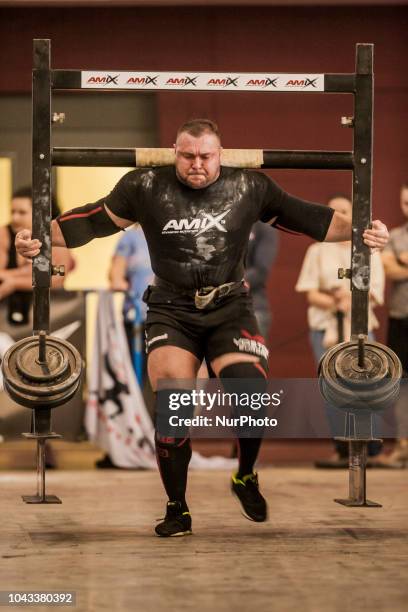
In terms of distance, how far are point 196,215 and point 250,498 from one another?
1.24 meters

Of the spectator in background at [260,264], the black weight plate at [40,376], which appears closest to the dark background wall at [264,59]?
the spectator in background at [260,264]

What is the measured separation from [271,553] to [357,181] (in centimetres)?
175

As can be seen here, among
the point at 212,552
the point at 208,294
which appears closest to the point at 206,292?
the point at 208,294

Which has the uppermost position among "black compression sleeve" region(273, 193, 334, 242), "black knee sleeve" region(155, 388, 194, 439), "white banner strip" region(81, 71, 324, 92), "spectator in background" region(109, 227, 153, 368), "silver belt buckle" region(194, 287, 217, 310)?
"white banner strip" region(81, 71, 324, 92)

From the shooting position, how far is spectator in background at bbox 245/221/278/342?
8.05 meters

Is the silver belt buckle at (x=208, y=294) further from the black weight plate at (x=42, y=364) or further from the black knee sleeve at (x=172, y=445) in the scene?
the black weight plate at (x=42, y=364)

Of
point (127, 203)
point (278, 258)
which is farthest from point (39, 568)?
point (278, 258)

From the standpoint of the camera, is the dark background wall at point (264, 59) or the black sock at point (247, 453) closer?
the black sock at point (247, 453)

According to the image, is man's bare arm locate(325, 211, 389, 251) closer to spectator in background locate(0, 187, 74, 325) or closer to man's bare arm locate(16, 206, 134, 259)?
man's bare arm locate(16, 206, 134, 259)

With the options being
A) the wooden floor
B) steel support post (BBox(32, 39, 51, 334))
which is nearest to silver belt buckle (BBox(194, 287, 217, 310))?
steel support post (BBox(32, 39, 51, 334))

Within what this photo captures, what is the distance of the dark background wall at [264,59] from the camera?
9.70 meters

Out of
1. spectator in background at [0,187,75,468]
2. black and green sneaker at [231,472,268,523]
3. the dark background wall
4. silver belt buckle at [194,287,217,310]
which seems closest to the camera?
silver belt buckle at [194,287,217,310]

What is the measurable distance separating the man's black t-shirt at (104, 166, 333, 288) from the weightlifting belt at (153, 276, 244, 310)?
0.02 m

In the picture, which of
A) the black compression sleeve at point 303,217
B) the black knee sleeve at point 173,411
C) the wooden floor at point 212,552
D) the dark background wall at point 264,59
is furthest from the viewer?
the dark background wall at point 264,59
